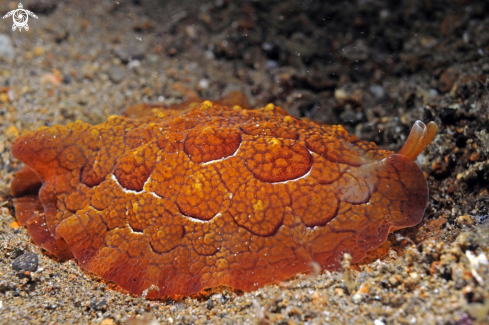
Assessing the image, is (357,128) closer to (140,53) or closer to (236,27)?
(236,27)

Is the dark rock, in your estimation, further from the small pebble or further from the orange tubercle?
the orange tubercle

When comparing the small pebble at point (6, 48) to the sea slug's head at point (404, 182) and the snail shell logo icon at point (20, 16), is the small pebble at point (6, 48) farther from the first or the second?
the sea slug's head at point (404, 182)

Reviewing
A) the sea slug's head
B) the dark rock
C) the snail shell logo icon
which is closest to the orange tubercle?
the sea slug's head

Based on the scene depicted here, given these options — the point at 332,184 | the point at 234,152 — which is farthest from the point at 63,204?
the point at 332,184

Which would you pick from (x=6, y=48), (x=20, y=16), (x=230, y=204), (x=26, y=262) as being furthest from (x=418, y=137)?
(x=20, y=16)

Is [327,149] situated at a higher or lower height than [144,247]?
higher

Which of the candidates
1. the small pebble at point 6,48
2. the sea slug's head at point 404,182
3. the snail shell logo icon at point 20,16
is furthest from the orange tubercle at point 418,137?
the snail shell logo icon at point 20,16

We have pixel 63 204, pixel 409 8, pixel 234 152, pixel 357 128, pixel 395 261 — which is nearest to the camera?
pixel 395 261
